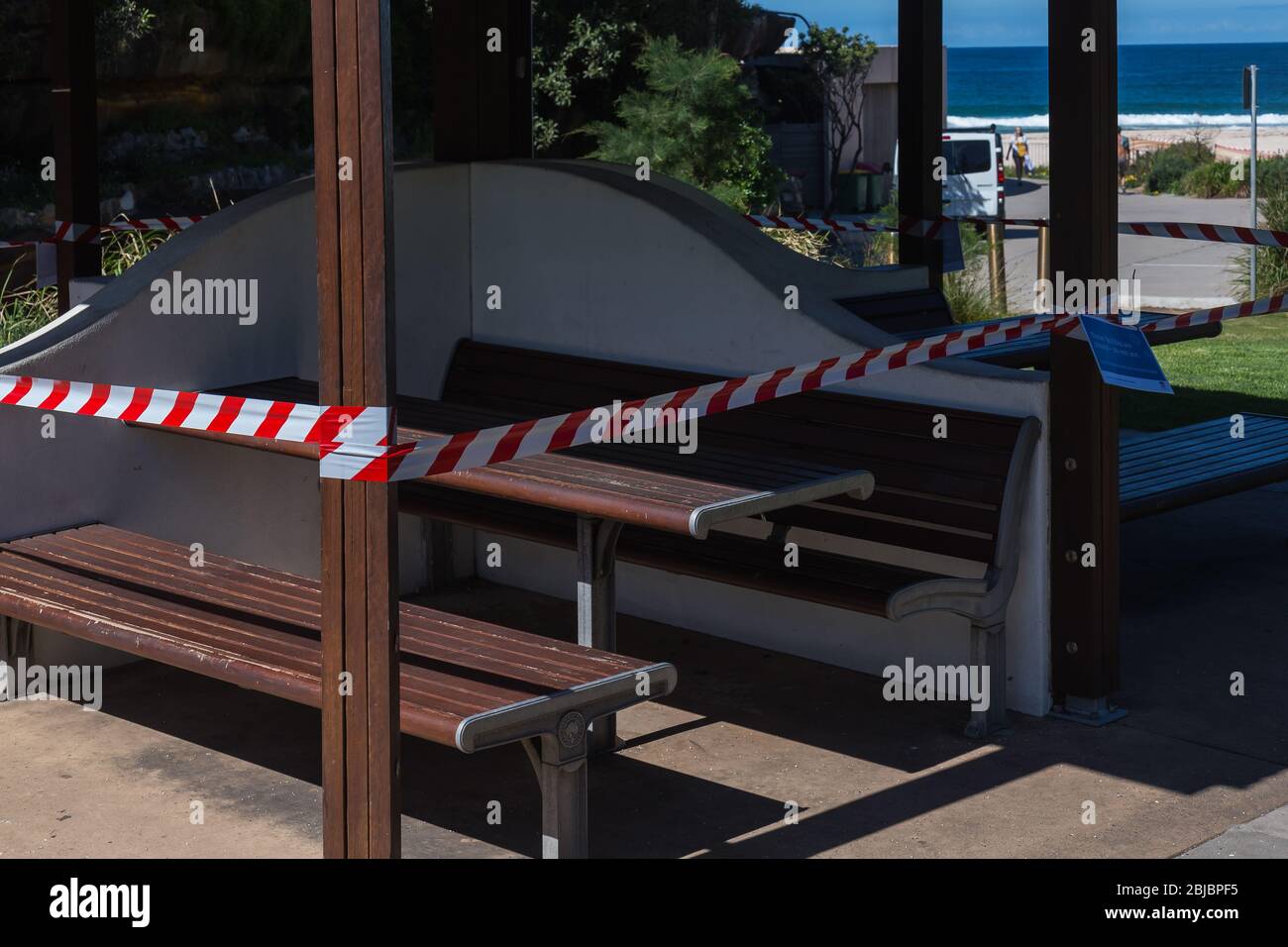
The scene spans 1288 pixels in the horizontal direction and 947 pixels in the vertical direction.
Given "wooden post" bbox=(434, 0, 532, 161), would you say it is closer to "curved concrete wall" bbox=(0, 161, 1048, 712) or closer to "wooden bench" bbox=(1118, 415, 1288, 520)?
"curved concrete wall" bbox=(0, 161, 1048, 712)

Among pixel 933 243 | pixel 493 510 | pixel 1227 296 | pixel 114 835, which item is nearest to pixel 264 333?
pixel 493 510

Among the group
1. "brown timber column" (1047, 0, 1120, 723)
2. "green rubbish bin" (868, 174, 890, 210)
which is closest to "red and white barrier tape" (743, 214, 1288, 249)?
"brown timber column" (1047, 0, 1120, 723)

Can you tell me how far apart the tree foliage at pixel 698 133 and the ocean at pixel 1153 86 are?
37.0 metres

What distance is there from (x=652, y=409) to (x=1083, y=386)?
4.57ft

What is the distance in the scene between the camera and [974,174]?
2831 centimetres

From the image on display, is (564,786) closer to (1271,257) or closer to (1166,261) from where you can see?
(1271,257)

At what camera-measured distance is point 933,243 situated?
9438 millimetres

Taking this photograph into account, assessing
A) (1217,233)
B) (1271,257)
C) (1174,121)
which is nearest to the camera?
(1217,233)

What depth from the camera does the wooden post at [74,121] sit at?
26.7 feet

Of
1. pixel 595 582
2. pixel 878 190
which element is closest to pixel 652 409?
pixel 595 582

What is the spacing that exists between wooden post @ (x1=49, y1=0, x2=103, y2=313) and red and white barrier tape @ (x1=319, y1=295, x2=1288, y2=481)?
384 centimetres

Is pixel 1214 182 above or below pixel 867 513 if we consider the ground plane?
above

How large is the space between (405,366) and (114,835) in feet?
10.0

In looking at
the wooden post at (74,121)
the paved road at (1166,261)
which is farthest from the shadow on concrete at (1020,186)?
the wooden post at (74,121)
